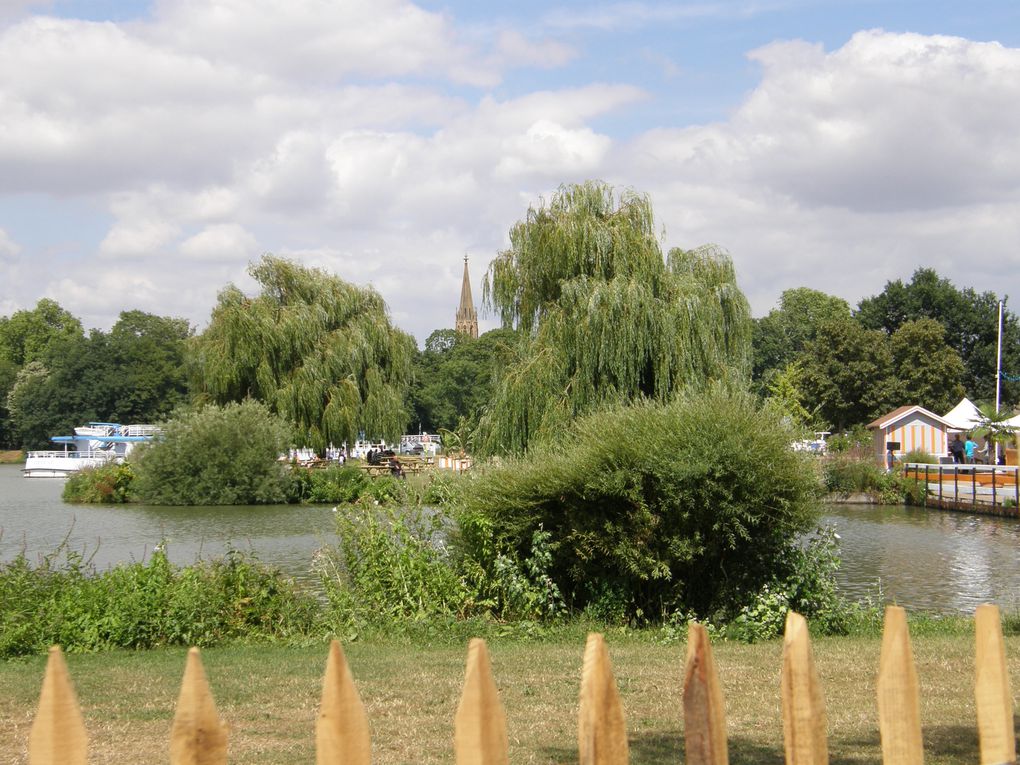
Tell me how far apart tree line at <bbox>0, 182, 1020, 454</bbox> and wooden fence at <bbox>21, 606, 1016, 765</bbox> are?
12.9 m

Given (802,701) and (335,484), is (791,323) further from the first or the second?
(802,701)

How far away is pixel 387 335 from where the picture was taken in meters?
45.9

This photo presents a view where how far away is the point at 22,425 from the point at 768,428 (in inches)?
3696

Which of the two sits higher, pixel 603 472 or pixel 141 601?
pixel 603 472

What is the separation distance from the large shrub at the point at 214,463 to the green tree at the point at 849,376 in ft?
130

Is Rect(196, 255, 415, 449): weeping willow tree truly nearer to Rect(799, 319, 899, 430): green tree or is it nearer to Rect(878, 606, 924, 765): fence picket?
Rect(799, 319, 899, 430): green tree

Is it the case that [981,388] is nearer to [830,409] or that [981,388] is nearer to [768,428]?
[830,409]

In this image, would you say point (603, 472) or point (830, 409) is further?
point (830, 409)

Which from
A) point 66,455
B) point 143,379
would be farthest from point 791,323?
point 66,455

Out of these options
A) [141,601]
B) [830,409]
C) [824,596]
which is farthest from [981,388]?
[141,601]

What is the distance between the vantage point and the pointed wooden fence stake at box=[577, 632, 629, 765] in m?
1.96

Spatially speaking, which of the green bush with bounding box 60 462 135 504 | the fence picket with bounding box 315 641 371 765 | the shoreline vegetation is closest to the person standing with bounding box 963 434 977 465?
the green bush with bounding box 60 462 135 504

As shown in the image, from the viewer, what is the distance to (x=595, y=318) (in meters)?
24.2

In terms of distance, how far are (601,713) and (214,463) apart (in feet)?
132
